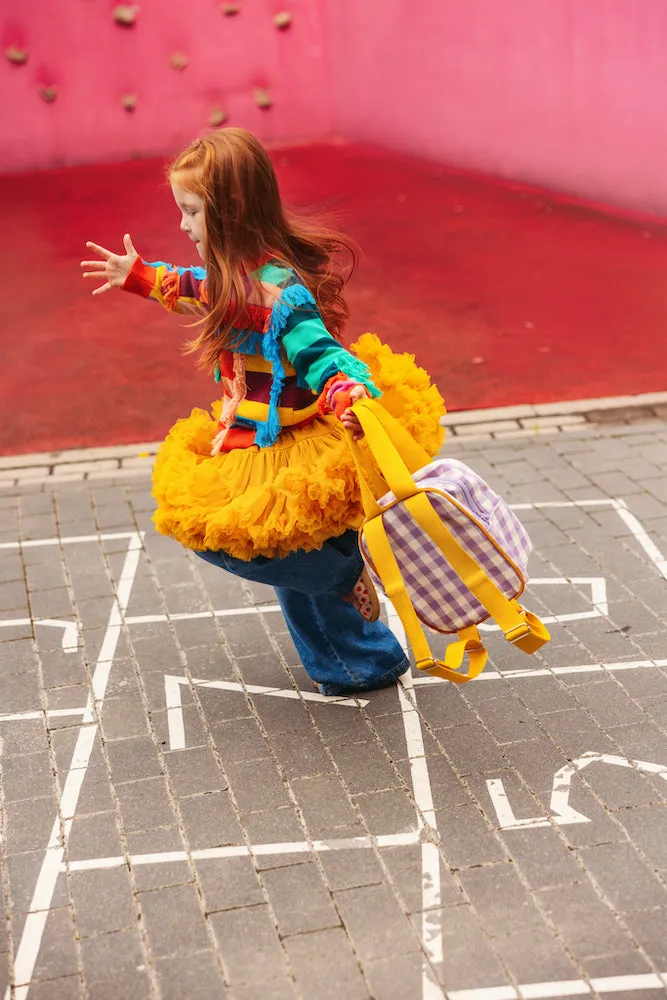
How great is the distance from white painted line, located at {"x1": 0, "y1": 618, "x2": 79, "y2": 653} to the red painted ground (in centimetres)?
237

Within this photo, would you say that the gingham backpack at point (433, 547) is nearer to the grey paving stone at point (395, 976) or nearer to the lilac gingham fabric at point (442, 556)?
the lilac gingham fabric at point (442, 556)

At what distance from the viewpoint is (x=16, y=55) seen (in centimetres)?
1519

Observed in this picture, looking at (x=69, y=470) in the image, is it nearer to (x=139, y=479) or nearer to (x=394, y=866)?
(x=139, y=479)

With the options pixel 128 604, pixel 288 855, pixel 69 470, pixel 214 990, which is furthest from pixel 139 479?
pixel 214 990

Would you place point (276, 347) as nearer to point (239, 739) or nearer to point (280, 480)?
point (280, 480)

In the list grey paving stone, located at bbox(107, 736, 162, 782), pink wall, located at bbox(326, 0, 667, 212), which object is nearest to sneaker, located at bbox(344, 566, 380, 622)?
grey paving stone, located at bbox(107, 736, 162, 782)

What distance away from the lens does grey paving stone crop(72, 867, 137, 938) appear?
11.6 ft

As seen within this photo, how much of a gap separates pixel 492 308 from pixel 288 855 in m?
6.89

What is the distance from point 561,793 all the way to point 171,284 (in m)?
2.28

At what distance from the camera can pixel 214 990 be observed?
3277 mm

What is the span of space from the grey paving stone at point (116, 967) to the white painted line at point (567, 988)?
2.94 ft

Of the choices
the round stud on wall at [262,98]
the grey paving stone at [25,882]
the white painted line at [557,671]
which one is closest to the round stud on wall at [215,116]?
the round stud on wall at [262,98]

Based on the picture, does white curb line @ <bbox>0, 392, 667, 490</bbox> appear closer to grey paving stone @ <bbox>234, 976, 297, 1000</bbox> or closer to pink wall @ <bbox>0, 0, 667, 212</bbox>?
grey paving stone @ <bbox>234, 976, 297, 1000</bbox>

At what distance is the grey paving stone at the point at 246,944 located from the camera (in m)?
3.33
